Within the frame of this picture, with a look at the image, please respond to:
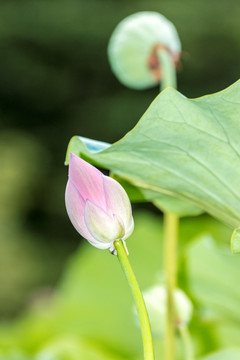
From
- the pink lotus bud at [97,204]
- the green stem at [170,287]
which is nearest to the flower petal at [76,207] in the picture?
the pink lotus bud at [97,204]

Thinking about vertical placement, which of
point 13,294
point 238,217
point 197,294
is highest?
point 238,217

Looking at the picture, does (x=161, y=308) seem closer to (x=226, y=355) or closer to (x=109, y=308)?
(x=226, y=355)

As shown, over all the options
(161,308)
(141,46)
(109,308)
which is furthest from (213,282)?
(109,308)

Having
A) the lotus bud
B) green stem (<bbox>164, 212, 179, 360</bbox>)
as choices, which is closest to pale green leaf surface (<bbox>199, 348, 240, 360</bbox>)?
green stem (<bbox>164, 212, 179, 360</bbox>)

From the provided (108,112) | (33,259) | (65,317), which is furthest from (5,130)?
(65,317)

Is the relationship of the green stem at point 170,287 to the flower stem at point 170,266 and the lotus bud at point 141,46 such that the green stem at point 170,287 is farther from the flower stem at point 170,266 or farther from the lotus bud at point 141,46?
the lotus bud at point 141,46

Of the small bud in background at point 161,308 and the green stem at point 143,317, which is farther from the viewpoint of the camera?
the small bud in background at point 161,308

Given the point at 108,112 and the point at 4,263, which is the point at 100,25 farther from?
the point at 4,263
